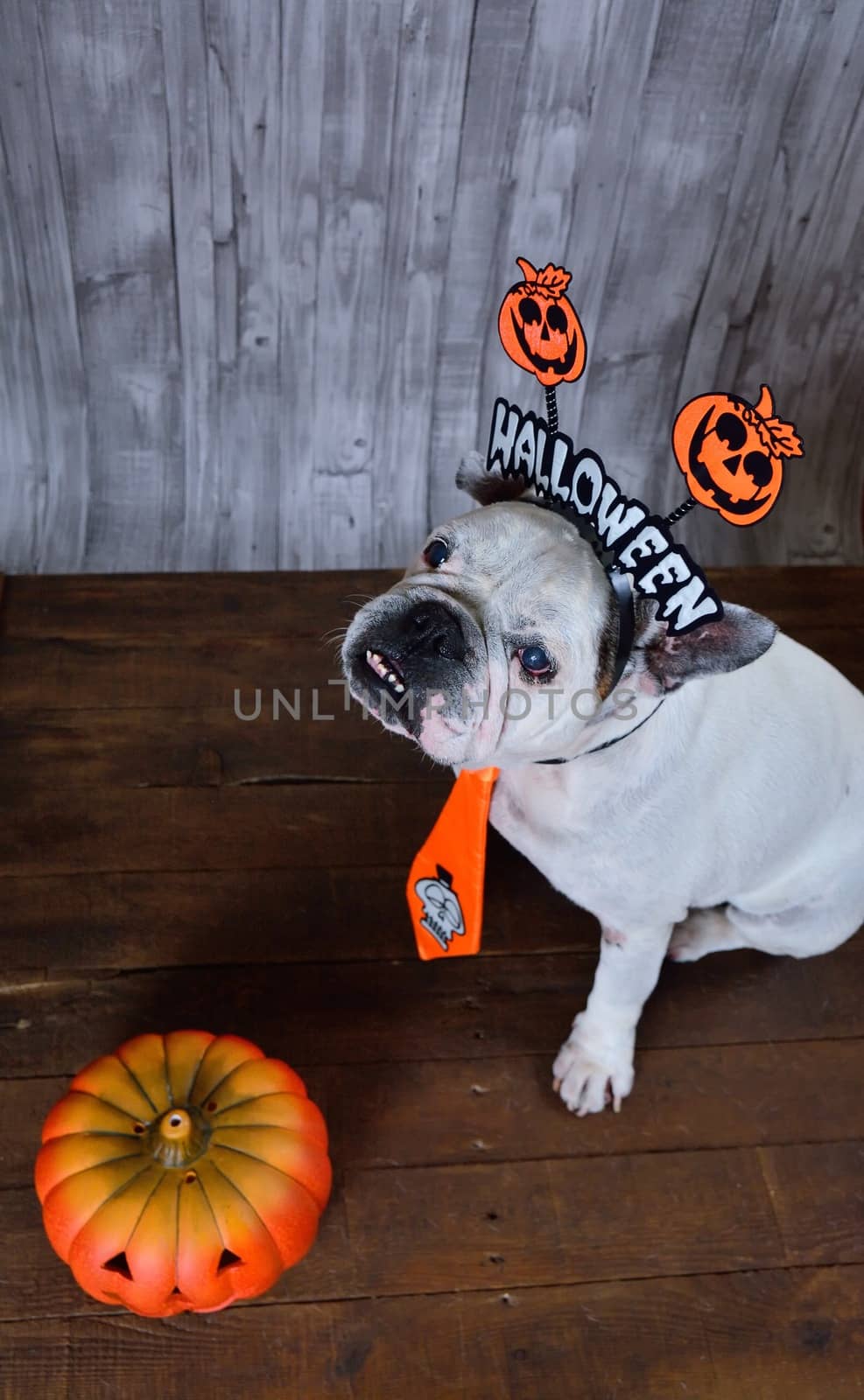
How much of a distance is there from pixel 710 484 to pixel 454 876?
998 mm

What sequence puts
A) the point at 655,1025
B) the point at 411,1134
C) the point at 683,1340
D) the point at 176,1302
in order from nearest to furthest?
the point at 176,1302 → the point at 683,1340 → the point at 411,1134 → the point at 655,1025

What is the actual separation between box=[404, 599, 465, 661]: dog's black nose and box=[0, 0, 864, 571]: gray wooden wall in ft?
5.03

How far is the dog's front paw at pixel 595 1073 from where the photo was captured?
7.68ft

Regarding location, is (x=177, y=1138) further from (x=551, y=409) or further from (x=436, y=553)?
(x=551, y=409)

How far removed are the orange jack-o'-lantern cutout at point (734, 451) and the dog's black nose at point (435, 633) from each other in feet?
1.22

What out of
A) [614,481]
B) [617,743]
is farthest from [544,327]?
[617,743]

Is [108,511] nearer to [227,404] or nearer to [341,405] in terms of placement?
[227,404]

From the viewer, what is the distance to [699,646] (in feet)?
5.65

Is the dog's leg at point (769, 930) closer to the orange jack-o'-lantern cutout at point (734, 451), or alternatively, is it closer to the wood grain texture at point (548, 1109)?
the wood grain texture at point (548, 1109)

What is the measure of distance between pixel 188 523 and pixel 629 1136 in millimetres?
1976

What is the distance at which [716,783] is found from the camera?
202 cm

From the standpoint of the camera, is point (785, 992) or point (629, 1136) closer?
point (629, 1136)

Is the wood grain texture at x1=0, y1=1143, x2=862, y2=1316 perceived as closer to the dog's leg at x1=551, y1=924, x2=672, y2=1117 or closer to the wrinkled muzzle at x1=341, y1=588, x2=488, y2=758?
the dog's leg at x1=551, y1=924, x2=672, y2=1117

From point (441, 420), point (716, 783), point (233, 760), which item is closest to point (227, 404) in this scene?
point (441, 420)
